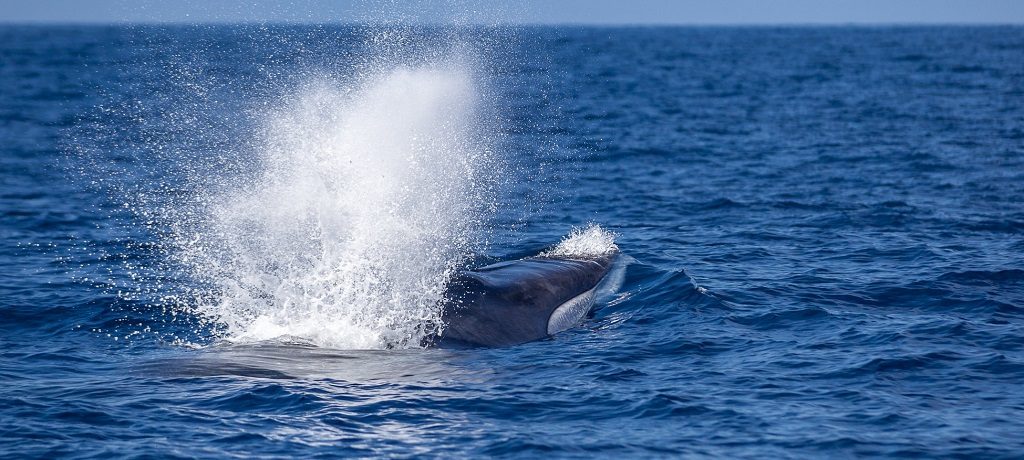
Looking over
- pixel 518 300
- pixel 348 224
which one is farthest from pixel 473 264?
pixel 518 300

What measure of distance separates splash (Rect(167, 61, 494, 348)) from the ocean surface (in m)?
0.08

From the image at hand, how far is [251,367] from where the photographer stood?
1376 cm

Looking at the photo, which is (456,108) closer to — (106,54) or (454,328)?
(454,328)

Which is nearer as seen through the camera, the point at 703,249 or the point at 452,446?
the point at 452,446

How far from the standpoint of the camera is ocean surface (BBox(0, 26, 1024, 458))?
12180mm

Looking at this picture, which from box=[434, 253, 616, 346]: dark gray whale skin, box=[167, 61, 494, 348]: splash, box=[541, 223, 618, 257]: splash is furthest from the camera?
box=[541, 223, 618, 257]: splash

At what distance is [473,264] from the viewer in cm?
2025

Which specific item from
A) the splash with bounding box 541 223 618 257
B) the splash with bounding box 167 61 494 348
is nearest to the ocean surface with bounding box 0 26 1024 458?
the splash with bounding box 167 61 494 348

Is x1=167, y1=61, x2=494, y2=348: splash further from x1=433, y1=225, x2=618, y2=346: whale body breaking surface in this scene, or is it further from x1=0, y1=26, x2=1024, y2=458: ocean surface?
x1=433, y1=225, x2=618, y2=346: whale body breaking surface

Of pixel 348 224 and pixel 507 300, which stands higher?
pixel 348 224

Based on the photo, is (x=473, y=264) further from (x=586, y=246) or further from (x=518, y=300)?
(x=518, y=300)

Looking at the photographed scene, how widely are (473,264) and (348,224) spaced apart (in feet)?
7.72

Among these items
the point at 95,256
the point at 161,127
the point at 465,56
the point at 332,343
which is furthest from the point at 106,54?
the point at 332,343

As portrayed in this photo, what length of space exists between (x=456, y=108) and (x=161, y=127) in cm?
1129
